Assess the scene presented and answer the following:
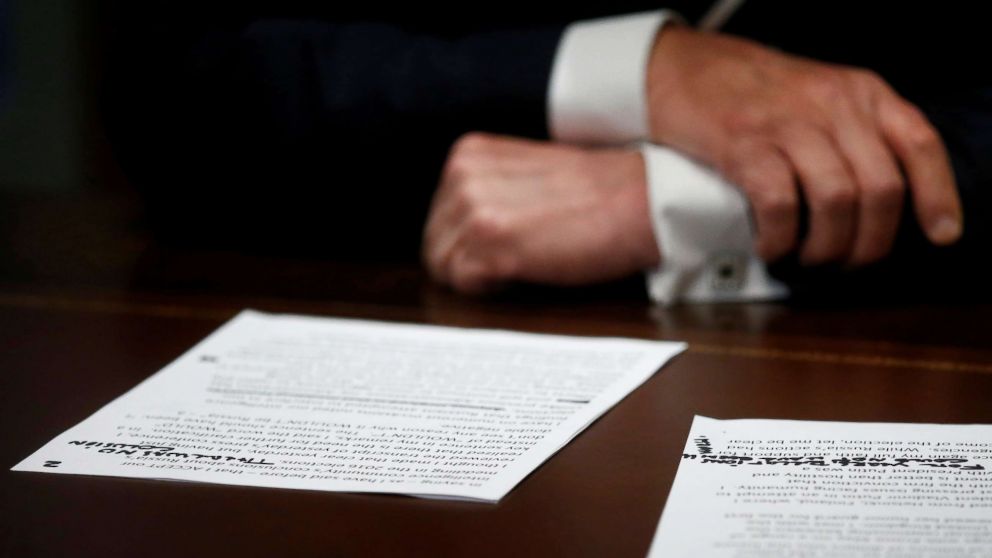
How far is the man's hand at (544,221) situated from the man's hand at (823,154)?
74 mm

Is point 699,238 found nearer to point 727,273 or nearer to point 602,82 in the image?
point 727,273

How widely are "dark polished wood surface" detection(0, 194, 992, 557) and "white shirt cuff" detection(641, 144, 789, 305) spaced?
0.03m

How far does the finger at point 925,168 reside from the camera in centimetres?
91

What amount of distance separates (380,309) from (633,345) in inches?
8.4

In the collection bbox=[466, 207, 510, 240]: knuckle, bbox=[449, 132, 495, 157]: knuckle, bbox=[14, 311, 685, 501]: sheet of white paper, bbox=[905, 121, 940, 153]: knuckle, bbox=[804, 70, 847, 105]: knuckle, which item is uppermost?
bbox=[804, 70, 847, 105]: knuckle

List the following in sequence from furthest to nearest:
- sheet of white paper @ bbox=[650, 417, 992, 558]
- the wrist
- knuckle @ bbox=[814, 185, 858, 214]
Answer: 1. the wrist
2. knuckle @ bbox=[814, 185, 858, 214]
3. sheet of white paper @ bbox=[650, 417, 992, 558]

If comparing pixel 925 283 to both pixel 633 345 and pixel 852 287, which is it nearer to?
pixel 852 287

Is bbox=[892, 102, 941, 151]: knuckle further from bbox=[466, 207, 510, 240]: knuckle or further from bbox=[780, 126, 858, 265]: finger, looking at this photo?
bbox=[466, 207, 510, 240]: knuckle

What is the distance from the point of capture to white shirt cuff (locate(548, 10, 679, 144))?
3.33 feet

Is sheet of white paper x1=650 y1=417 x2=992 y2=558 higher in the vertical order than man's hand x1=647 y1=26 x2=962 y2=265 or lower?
lower

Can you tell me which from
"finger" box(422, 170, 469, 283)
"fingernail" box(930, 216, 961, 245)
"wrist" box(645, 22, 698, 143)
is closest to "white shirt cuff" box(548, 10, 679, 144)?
"wrist" box(645, 22, 698, 143)

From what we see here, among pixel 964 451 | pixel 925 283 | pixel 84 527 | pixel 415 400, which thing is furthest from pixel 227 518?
pixel 925 283

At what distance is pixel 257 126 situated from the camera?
1.16 metres

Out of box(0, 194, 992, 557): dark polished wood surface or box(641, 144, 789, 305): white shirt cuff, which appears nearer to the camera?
box(0, 194, 992, 557): dark polished wood surface
